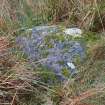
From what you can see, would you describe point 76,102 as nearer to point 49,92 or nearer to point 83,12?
point 49,92

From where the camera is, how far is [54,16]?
3.67 metres

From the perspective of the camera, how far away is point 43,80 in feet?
9.58

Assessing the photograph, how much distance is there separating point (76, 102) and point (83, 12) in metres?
1.20

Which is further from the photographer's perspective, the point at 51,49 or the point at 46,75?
the point at 51,49

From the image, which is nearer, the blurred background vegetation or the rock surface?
the blurred background vegetation

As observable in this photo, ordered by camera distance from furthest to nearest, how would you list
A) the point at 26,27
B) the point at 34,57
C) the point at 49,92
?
the point at 26,27
the point at 34,57
the point at 49,92

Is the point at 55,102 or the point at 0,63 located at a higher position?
the point at 0,63

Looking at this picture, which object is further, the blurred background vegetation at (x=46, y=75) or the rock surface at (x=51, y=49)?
the rock surface at (x=51, y=49)

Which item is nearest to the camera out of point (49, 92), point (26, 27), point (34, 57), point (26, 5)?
point (49, 92)

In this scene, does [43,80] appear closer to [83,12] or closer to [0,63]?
[0,63]

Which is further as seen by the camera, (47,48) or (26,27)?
(26,27)

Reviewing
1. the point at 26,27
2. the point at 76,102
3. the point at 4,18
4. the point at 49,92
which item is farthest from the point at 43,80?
the point at 4,18

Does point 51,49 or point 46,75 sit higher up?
point 51,49

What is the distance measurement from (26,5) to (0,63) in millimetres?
1111
